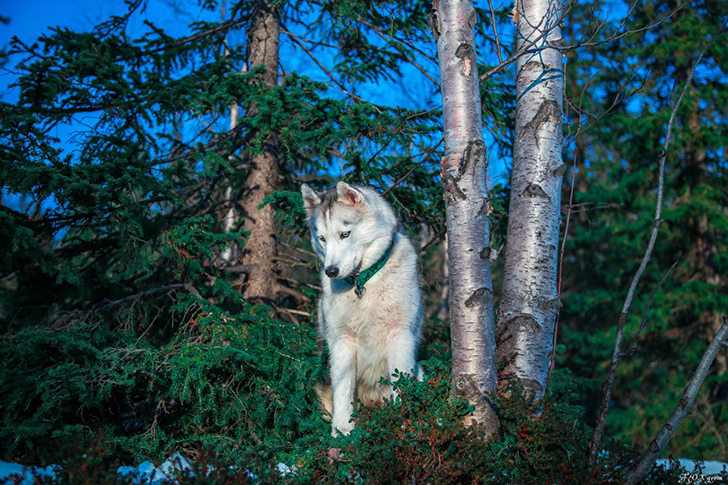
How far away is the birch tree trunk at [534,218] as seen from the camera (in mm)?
3369

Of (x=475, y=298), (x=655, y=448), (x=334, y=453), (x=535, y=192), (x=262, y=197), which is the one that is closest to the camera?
(x=655, y=448)

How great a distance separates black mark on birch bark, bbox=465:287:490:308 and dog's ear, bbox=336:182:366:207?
1611 mm

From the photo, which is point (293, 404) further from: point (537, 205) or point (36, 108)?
point (36, 108)

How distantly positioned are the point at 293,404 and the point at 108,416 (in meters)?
1.64

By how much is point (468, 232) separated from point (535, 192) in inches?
29.2

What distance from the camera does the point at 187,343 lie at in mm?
4410

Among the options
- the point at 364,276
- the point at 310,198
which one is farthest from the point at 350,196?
the point at 364,276

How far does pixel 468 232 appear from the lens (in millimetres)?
3105

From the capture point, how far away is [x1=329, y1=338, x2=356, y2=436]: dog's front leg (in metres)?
4.00

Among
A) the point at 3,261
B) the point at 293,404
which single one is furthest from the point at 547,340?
the point at 3,261

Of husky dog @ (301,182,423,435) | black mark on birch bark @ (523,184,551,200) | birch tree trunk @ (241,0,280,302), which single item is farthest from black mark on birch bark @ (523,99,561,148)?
birch tree trunk @ (241,0,280,302)

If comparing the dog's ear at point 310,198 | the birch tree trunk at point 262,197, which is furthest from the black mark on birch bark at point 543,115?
the birch tree trunk at point 262,197

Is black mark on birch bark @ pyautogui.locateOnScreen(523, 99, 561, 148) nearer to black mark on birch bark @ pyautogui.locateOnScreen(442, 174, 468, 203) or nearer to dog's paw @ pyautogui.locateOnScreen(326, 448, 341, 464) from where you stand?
black mark on birch bark @ pyautogui.locateOnScreen(442, 174, 468, 203)

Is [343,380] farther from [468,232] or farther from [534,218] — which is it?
[534,218]
